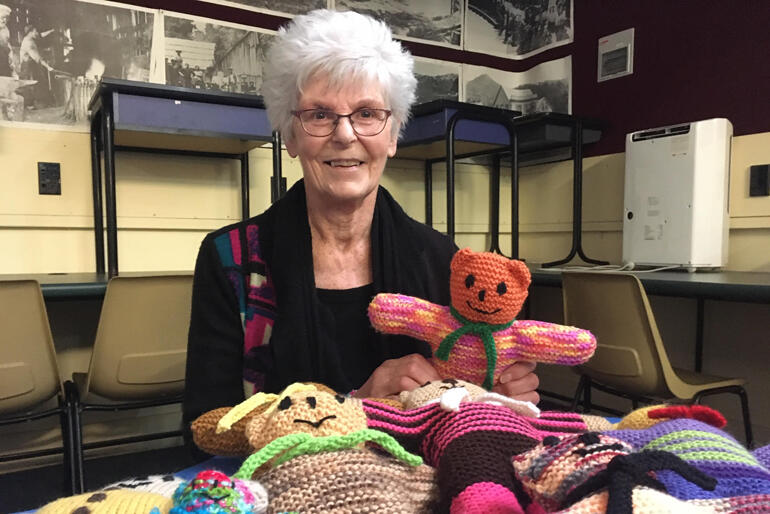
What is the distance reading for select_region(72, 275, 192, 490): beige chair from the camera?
1.64m

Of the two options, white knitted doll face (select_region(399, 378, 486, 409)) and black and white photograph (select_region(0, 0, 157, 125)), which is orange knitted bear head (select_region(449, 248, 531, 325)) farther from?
black and white photograph (select_region(0, 0, 157, 125))

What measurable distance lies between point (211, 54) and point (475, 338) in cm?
217

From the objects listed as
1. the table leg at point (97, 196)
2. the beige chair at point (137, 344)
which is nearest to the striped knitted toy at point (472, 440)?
the beige chair at point (137, 344)

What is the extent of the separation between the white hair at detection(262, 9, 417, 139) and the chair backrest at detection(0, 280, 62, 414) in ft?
3.43

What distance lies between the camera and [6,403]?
1.58m

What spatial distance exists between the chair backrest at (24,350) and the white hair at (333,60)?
3.43 feet

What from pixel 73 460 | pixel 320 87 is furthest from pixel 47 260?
pixel 320 87

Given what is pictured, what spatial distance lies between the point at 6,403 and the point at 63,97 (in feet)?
4.12

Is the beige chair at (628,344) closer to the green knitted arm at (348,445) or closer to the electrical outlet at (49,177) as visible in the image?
the green knitted arm at (348,445)

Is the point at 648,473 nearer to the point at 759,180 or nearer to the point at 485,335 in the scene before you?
→ the point at 485,335

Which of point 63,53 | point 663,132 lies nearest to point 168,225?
point 63,53

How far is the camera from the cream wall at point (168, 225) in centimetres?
215

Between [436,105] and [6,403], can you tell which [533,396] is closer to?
[6,403]

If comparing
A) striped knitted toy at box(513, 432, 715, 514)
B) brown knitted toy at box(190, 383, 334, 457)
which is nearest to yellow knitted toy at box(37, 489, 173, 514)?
brown knitted toy at box(190, 383, 334, 457)
